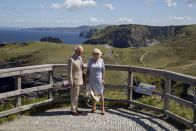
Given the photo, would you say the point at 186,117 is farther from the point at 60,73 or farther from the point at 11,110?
the point at 60,73

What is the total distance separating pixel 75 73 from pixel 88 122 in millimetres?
1575

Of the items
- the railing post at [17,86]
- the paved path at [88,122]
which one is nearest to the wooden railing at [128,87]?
the railing post at [17,86]

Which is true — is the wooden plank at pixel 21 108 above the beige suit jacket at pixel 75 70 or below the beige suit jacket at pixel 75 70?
Result: below

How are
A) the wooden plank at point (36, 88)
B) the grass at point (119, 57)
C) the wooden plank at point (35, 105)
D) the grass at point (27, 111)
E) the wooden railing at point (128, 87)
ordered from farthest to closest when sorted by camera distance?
the grass at point (119, 57) < the wooden plank at point (35, 105) < the wooden plank at point (36, 88) < the grass at point (27, 111) < the wooden railing at point (128, 87)

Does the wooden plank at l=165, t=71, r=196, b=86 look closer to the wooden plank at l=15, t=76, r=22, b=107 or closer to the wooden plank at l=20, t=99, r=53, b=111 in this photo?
the wooden plank at l=20, t=99, r=53, b=111

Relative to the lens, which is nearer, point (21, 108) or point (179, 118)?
point (179, 118)

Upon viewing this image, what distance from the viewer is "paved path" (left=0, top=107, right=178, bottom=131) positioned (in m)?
7.00

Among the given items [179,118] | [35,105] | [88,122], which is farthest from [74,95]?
[179,118]

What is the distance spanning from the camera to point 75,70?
7.83 metres

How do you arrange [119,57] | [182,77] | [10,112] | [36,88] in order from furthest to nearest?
1. [119,57]
2. [36,88]
3. [10,112]
4. [182,77]

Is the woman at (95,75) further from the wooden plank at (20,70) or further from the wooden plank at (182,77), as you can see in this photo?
the wooden plank at (182,77)

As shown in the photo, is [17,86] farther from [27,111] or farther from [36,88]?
[27,111]

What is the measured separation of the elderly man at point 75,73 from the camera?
768 centimetres

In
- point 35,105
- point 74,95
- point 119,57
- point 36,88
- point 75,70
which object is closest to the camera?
point 75,70
